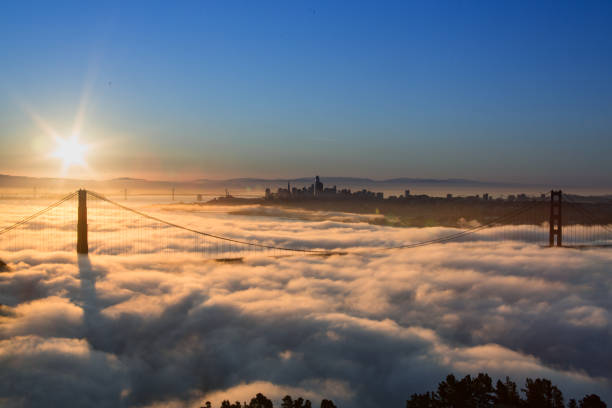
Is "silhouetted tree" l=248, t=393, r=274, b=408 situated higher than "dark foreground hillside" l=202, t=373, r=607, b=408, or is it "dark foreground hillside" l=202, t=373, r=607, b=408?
"silhouetted tree" l=248, t=393, r=274, b=408

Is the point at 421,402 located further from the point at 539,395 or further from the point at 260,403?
the point at 260,403

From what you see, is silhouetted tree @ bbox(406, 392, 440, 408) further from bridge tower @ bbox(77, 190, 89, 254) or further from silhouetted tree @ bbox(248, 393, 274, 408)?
bridge tower @ bbox(77, 190, 89, 254)

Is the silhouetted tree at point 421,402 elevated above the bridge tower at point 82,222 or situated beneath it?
situated beneath

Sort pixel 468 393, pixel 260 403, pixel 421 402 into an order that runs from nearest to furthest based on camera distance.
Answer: pixel 260 403
pixel 421 402
pixel 468 393

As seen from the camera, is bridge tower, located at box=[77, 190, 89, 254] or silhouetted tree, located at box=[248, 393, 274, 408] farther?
bridge tower, located at box=[77, 190, 89, 254]

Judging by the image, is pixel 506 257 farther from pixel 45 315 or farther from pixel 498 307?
pixel 45 315

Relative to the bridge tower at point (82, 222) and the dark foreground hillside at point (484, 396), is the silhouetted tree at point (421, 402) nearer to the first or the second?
the dark foreground hillside at point (484, 396)

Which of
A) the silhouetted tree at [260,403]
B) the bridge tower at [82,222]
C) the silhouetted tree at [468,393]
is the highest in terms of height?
the bridge tower at [82,222]

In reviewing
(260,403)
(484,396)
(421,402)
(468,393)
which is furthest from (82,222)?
(484,396)

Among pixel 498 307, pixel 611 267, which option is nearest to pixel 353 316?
pixel 498 307

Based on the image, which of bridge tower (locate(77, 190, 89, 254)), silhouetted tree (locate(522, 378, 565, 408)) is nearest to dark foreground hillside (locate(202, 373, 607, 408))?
silhouetted tree (locate(522, 378, 565, 408))

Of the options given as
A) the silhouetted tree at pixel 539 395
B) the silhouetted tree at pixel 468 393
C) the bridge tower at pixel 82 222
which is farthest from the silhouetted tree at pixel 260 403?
the bridge tower at pixel 82 222
